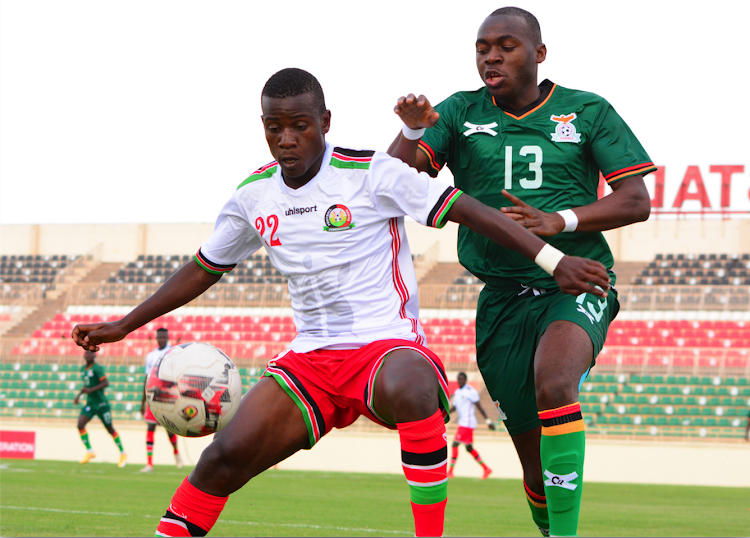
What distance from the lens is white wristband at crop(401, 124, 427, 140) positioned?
4281mm

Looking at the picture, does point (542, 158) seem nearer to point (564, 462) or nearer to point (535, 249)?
point (535, 249)

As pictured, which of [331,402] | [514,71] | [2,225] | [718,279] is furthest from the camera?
[2,225]

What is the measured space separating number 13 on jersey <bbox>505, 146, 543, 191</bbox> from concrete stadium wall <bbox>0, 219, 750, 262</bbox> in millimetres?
29254

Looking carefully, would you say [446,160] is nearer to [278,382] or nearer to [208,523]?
[278,382]

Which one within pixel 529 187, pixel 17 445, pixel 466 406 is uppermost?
pixel 529 187

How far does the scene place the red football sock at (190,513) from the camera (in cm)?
376

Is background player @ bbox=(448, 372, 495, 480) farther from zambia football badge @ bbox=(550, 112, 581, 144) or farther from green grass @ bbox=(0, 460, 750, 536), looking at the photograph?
zambia football badge @ bbox=(550, 112, 581, 144)

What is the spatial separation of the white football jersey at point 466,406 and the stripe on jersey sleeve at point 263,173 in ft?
40.6

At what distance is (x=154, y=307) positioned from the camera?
169 inches

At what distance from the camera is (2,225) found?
39.1 metres

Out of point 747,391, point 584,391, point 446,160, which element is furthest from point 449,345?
point 446,160

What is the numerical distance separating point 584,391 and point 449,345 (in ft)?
14.6

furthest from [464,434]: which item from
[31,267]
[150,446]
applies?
[31,267]

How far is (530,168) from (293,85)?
49.0 inches
